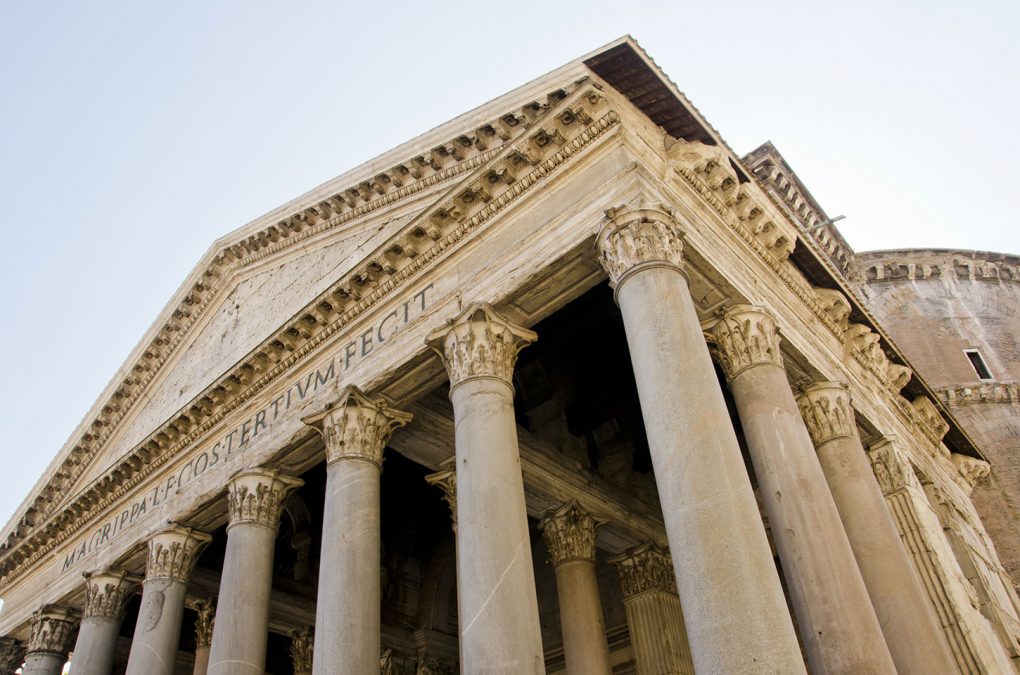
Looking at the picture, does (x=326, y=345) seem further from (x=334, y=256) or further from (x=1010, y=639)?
(x=1010, y=639)

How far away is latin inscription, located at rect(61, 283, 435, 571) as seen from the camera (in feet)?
29.6

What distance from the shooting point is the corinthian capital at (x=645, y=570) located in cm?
1126

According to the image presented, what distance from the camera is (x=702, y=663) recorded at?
4766mm

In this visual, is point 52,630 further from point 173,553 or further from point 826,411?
point 826,411

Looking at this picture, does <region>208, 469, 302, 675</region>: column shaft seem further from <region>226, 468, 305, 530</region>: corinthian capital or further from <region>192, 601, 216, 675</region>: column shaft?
<region>192, 601, 216, 675</region>: column shaft

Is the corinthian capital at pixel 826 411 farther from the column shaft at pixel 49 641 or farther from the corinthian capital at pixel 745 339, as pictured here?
the column shaft at pixel 49 641

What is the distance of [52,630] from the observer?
13.0 metres

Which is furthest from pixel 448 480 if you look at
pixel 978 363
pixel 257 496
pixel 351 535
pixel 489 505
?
pixel 978 363

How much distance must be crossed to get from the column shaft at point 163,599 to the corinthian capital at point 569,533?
475cm

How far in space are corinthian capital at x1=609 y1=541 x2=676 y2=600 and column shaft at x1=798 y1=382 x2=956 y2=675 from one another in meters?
3.49

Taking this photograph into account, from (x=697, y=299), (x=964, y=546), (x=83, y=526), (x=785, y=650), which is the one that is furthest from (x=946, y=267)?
(x=83, y=526)

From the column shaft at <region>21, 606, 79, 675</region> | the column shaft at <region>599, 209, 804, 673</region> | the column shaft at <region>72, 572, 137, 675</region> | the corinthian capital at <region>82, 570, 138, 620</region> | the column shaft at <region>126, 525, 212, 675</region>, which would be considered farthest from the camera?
the column shaft at <region>21, 606, 79, 675</region>

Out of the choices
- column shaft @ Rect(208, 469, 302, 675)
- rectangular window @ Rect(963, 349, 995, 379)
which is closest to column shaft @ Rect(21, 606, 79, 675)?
column shaft @ Rect(208, 469, 302, 675)

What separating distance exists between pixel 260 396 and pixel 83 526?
5.16 m
